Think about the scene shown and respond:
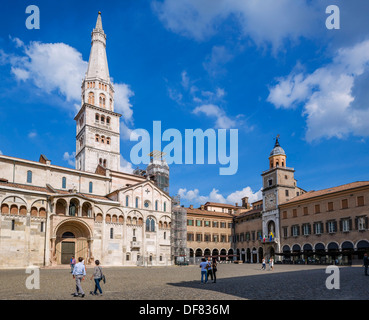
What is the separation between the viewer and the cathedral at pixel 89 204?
3772 centimetres

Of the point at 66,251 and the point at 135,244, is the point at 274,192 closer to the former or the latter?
the point at 135,244

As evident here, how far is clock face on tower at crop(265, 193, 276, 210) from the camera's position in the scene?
60362mm

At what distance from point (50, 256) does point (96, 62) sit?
35.6m

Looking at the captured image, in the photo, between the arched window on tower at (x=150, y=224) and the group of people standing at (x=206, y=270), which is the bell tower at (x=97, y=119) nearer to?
the arched window on tower at (x=150, y=224)

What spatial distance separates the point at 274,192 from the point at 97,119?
32.2 meters

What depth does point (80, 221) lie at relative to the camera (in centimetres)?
4156

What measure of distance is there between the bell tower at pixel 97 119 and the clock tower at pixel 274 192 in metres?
26.3

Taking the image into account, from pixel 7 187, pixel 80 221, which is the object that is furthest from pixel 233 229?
pixel 7 187

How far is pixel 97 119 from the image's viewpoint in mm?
59094

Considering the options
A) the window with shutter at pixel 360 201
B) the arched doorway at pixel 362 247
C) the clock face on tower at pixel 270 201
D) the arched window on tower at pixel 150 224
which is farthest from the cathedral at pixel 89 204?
the window with shutter at pixel 360 201

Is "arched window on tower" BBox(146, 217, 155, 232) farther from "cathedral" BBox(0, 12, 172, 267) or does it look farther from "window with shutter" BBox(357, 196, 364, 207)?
"window with shutter" BBox(357, 196, 364, 207)

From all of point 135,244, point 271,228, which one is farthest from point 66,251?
point 271,228

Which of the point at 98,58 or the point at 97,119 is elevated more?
the point at 98,58
